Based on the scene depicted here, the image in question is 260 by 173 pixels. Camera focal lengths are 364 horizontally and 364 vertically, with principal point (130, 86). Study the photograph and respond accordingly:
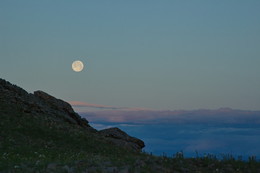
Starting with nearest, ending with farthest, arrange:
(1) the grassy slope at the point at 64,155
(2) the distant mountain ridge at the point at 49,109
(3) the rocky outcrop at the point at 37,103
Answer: (1) the grassy slope at the point at 64,155 < (2) the distant mountain ridge at the point at 49,109 < (3) the rocky outcrop at the point at 37,103

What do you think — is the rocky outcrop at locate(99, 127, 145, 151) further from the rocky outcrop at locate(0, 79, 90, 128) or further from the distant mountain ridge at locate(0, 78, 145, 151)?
the rocky outcrop at locate(0, 79, 90, 128)

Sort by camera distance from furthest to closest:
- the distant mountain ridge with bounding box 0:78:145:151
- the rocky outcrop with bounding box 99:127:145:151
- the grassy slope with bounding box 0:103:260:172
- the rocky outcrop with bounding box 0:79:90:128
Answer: the rocky outcrop with bounding box 99:127:145:151 < the rocky outcrop with bounding box 0:79:90:128 < the distant mountain ridge with bounding box 0:78:145:151 < the grassy slope with bounding box 0:103:260:172

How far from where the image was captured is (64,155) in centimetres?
2933

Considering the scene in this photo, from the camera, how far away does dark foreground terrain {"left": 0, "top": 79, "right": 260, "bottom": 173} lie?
55.0ft

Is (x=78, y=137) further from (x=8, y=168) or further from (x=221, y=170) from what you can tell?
(x=221, y=170)

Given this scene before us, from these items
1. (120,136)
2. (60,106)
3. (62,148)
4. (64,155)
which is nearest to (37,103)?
(60,106)

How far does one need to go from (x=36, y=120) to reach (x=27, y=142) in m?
10.0

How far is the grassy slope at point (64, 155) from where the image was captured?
54.4 feet

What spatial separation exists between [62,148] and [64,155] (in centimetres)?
646

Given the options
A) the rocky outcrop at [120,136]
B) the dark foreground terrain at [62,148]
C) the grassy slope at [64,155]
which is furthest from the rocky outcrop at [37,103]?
the rocky outcrop at [120,136]

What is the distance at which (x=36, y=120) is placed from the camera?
45.5m

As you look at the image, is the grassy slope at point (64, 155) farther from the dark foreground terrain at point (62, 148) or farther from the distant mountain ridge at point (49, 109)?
the distant mountain ridge at point (49, 109)

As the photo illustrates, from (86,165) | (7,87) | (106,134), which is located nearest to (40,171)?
(86,165)

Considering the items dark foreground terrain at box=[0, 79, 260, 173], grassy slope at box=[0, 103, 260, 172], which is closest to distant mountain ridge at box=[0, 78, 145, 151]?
dark foreground terrain at box=[0, 79, 260, 173]
